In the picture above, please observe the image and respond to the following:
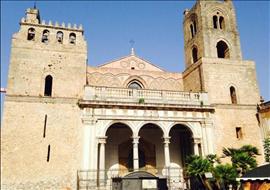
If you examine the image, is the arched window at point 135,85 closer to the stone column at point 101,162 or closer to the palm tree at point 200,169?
the stone column at point 101,162

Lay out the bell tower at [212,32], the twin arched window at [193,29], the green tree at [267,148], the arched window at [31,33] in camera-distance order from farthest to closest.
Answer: the twin arched window at [193,29], the bell tower at [212,32], the arched window at [31,33], the green tree at [267,148]

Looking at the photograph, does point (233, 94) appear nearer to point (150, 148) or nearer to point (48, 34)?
point (150, 148)

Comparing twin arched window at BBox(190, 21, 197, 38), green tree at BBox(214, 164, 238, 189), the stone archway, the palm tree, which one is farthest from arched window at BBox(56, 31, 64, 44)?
green tree at BBox(214, 164, 238, 189)

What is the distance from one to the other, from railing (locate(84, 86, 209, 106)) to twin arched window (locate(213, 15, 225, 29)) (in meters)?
7.25

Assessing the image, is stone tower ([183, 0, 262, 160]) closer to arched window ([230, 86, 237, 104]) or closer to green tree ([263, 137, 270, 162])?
arched window ([230, 86, 237, 104])

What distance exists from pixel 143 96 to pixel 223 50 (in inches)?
369

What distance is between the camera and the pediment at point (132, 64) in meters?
24.3

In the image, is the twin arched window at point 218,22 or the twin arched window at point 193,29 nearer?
the twin arched window at point 218,22

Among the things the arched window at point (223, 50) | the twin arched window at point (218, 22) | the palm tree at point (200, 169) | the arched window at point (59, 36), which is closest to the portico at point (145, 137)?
the palm tree at point (200, 169)

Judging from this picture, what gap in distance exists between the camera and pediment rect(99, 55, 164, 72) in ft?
79.8

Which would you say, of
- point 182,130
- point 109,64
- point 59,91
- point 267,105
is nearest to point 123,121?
point 59,91

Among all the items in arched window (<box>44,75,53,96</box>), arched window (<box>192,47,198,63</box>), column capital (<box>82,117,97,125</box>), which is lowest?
column capital (<box>82,117,97,125</box>)

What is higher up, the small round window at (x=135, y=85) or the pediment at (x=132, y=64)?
the pediment at (x=132, y=64)

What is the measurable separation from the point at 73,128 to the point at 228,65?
41.3 ft
